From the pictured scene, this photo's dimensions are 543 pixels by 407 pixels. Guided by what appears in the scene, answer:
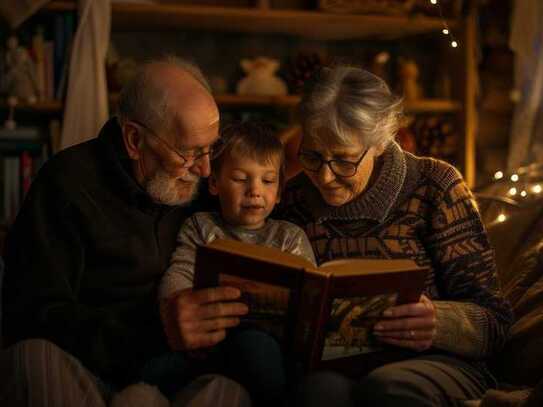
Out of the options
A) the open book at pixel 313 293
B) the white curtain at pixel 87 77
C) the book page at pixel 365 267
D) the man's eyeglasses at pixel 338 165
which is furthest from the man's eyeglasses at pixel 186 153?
the white curtain at pixel 87 77

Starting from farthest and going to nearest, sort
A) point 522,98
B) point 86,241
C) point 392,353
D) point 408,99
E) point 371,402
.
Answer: point 408,99 → point 522,98 → point 86,241 → point 392,353 → point 371,402

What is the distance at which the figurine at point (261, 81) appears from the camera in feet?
11.4

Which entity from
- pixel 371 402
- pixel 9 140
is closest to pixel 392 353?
pixel 371 402

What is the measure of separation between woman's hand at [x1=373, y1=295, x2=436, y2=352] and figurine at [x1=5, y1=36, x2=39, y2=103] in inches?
84.5

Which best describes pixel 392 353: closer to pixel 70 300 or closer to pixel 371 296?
pixel 371 296

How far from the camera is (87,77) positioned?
10.0 feet

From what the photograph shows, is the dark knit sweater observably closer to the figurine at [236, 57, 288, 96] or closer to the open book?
the open book

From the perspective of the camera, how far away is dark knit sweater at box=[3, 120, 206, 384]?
1.54 metres

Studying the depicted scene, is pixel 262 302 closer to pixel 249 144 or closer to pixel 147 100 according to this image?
pixel 249 144

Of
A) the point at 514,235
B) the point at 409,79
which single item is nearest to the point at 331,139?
the point at 514,235

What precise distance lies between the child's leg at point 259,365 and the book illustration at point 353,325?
0.31 feet

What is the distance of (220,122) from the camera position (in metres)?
1.81

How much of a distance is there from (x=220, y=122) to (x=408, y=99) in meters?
1.94

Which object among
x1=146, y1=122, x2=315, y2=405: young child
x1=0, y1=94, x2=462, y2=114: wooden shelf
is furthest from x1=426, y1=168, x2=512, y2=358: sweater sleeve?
x1=0, y1=94, x2=462, y2=114: wooden shelf
